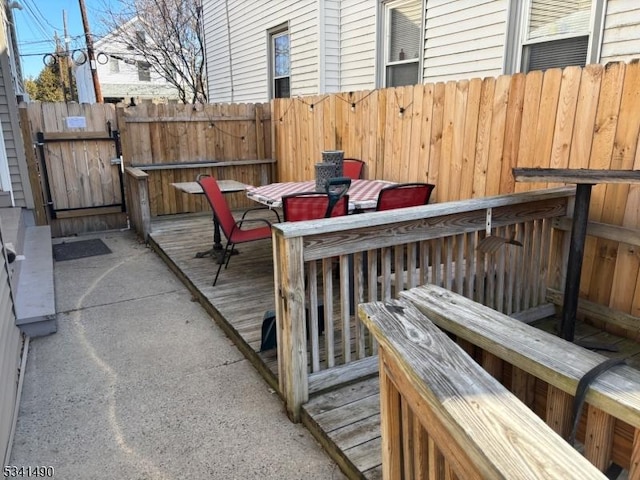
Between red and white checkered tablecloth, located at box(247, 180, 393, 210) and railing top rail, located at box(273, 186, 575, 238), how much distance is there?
105 cm

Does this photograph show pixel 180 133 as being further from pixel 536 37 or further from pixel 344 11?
pixel 536 37

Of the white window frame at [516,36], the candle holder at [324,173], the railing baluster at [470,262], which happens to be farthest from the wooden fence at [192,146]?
the railing baluster at [470,262]

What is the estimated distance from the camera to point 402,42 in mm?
6234

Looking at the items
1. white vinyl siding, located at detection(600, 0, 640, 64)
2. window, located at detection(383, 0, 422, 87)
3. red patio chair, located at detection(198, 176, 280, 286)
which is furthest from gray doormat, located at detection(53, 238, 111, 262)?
white vinyl siding, located at detection(600, 0, 640, 64)

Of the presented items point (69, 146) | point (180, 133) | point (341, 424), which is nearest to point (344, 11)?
point (180, 133)

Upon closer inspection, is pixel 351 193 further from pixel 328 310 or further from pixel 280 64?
pixel 280 64

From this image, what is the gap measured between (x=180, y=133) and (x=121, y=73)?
69.5ft

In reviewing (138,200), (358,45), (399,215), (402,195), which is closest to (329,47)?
(358,45)

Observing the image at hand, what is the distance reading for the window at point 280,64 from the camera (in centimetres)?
875

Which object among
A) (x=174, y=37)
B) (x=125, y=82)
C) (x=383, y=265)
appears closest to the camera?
(x=383, y=265)

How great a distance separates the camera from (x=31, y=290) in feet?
12.8

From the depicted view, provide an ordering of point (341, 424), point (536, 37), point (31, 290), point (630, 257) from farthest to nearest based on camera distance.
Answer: point (536, 37) → point (31, 290) → point (630, 257) → point (341, 424)

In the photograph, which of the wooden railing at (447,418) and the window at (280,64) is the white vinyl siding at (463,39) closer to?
the window at (280,64)

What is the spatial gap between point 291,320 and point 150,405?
3.35ft
